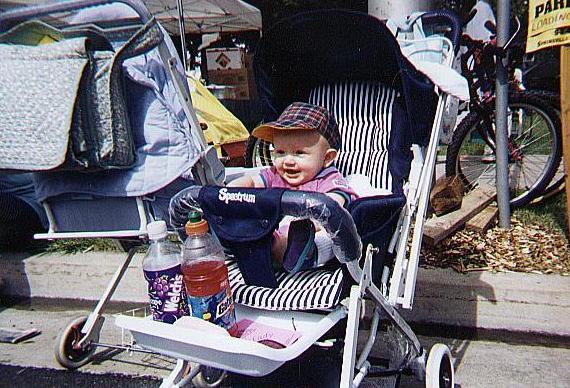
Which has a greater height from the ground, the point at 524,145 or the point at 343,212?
the point at 343,212

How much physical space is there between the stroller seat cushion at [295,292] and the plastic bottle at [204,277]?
125 mm

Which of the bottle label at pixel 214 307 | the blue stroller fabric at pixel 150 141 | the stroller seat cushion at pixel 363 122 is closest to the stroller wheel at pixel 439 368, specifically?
the stroller seat cushion at pixel 363 122

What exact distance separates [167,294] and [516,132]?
3623mm

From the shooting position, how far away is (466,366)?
282cm

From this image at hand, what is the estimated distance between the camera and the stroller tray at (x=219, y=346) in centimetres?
161

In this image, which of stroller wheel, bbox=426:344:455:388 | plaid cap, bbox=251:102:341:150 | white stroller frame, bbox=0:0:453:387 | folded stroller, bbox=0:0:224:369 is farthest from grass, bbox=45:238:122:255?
stroller wheel, bbox=426:344:455:388

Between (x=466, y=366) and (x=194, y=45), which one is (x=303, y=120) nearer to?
(x=466, y=366)

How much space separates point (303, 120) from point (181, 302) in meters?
0.91

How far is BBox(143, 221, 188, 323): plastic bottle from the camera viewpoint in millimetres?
1895

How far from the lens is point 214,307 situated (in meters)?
1.83

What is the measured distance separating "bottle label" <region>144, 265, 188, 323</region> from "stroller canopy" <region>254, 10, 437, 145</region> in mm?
1121

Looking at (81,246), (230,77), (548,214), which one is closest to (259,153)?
(81,246)

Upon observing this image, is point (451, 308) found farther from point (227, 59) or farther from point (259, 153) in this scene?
point (227, 59)

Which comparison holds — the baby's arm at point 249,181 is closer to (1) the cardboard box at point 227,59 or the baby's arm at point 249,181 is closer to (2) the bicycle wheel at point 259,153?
(2) the bicycle wheel at point 259,153
